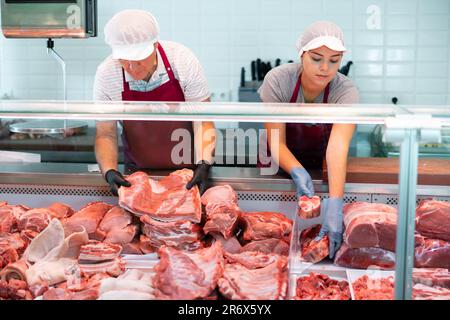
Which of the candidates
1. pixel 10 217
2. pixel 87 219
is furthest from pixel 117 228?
pixel 10 217

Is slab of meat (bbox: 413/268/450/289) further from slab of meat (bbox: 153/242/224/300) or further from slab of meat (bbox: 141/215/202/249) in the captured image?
slab of meat (bbox: 141/215/202/249)

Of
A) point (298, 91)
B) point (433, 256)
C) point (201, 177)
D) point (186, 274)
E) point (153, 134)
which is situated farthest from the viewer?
point (153, 134)

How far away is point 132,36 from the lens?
318cm

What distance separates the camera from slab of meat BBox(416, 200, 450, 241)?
260cm

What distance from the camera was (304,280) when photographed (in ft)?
8.14

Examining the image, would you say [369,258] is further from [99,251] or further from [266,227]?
[99,251]

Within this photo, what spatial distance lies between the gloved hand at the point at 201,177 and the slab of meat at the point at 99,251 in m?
0.41

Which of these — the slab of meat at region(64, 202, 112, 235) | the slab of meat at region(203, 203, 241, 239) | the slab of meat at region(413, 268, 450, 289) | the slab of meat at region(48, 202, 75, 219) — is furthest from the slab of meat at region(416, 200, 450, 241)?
the slab of meat at region(48, 202, 75, 219)

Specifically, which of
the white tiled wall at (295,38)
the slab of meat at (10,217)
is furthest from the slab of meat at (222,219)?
the white tiled wall at (295,38)

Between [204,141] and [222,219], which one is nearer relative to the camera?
[222,219]

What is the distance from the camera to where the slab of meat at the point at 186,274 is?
2.28 meters

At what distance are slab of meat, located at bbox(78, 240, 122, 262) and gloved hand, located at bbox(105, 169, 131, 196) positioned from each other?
26 cm

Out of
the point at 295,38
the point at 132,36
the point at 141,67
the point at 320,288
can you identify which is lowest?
the point at 320,288

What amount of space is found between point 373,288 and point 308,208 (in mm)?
440
